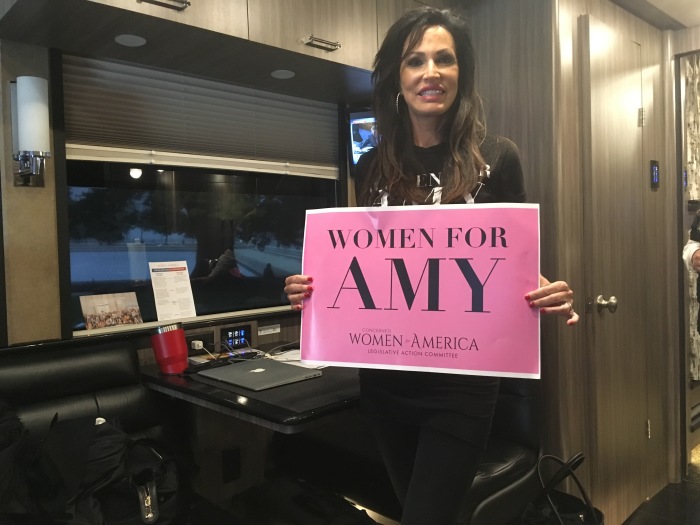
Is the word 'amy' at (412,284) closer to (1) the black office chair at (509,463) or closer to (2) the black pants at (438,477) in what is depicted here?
(2) the black pants at (438,477)

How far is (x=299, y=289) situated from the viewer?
120 cm

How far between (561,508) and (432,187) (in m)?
1.35

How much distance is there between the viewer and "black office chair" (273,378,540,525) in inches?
69.9

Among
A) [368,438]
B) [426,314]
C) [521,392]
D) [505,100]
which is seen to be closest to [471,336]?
[426,314]

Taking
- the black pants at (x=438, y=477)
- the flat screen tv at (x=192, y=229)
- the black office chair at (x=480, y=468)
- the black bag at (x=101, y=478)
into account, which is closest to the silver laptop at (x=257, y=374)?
the black office chair at (x=480, y=468)

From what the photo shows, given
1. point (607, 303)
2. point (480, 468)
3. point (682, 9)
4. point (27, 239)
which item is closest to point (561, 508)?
point (480, 468)

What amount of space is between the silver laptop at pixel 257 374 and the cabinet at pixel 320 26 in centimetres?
113

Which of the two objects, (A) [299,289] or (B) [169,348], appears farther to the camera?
(B) [169,348]

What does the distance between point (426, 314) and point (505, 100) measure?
1.48 m

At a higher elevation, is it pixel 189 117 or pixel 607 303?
pixel 189 117

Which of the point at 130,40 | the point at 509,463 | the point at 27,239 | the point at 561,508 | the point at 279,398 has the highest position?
the point at 130,40

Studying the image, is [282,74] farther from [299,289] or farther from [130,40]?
[299,289]

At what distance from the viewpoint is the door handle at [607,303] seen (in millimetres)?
2242

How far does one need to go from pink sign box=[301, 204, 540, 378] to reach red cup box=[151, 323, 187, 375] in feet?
2.97
